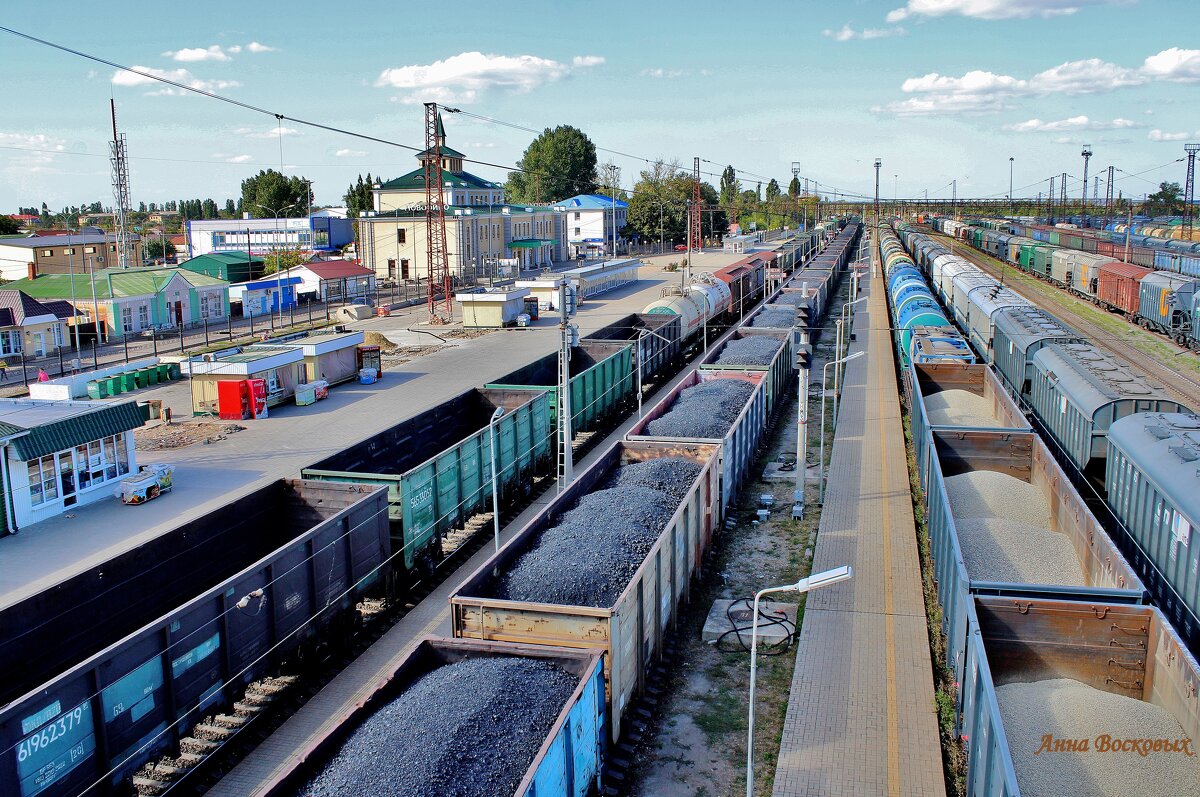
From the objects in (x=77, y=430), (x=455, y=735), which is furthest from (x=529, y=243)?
(x=455, y=735)

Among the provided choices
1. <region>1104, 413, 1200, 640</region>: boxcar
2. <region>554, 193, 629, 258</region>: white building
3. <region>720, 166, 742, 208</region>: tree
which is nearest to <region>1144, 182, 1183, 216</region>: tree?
<region>720, 166, 742, 208</region>: tree

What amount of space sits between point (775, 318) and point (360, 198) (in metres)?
92.7

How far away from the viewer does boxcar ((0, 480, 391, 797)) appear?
370 inches

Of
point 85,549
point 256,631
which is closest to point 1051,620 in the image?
point 256,631

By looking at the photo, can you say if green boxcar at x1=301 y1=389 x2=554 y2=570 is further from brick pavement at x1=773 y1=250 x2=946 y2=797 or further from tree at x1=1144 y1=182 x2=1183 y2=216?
tree at x1=1144 y1=182 x2=1183 y2=216

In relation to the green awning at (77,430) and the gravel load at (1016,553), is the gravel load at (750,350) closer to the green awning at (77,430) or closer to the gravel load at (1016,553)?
the gravel load at (1016,553)

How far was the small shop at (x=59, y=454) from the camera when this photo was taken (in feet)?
65.9

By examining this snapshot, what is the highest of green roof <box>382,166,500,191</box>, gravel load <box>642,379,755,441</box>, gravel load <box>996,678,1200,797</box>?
green roof <box>382,166,500,191</box>

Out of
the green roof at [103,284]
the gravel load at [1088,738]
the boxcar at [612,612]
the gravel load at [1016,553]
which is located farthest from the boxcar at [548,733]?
the green roof at [103,284]

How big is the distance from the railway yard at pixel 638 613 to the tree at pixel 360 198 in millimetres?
98000

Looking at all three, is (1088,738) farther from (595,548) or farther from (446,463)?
(446,463)

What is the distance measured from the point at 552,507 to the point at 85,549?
11103 millimetres

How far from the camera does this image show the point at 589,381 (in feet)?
87.2

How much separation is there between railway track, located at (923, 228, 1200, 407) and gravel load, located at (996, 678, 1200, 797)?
13538mm
